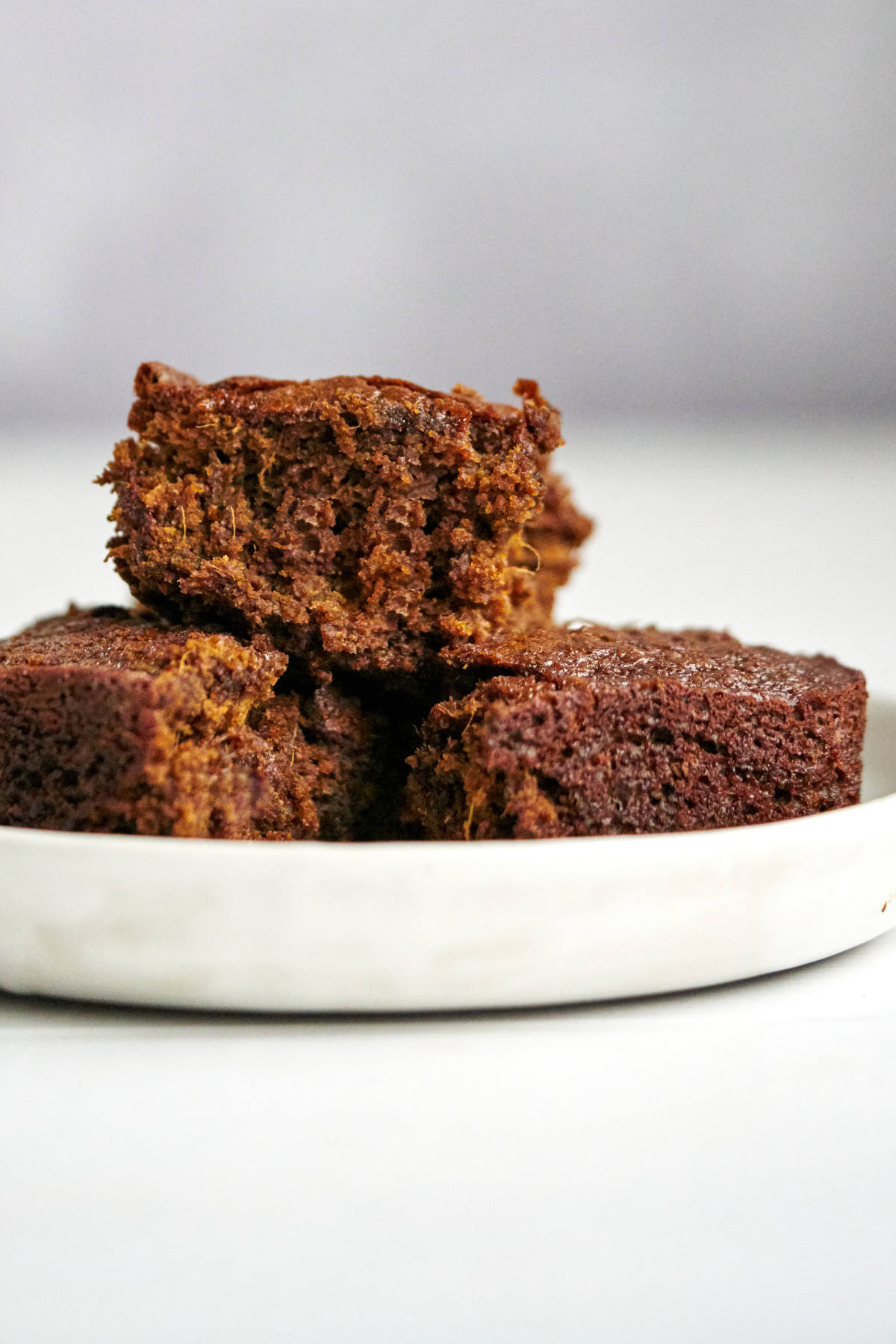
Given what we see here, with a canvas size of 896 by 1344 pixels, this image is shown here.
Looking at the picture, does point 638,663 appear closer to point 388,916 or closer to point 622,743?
point 622,743

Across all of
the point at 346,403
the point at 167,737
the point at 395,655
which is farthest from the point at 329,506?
the point at 167,737

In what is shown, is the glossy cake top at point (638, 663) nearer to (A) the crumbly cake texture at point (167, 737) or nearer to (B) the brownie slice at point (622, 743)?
(B) the brownie slice at point (622, 743)

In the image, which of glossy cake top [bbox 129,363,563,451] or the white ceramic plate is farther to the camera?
→ glossy cake top [bbox 129,363,563,451]

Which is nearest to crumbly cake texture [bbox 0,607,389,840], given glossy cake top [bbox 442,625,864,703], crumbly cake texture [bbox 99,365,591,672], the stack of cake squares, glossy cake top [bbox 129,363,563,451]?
the stack of cake squares

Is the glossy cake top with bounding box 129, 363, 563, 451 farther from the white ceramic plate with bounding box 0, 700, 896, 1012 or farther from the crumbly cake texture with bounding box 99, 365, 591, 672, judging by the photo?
the white ceramic plate with bounding box 0, 700, 896, 1012

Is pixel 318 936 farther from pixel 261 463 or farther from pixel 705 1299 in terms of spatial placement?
pixel 261 463

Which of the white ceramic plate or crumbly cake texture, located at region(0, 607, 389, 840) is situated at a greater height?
crumbly cake texture, located at region(0, 607, 389, 840)
